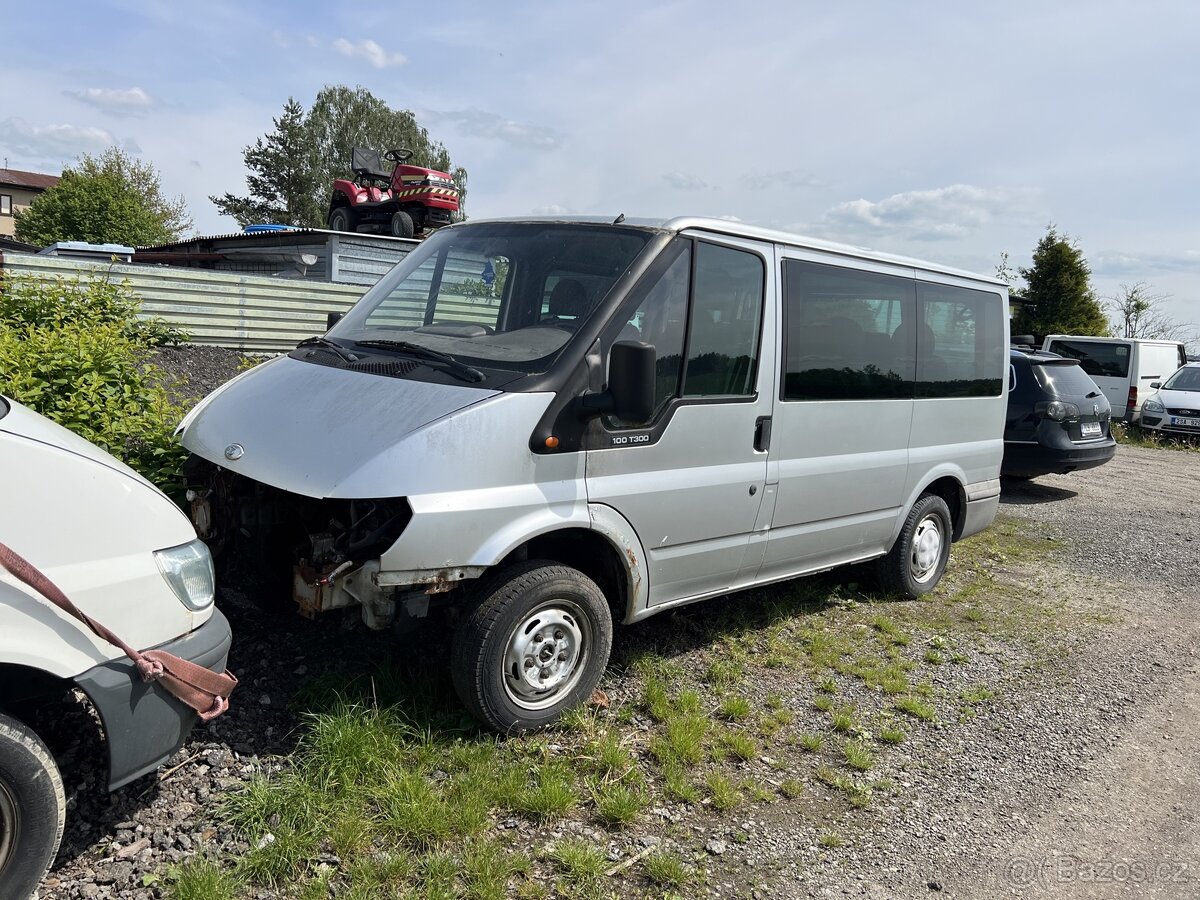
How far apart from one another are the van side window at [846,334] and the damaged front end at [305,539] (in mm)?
2335

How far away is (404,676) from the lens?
158 inches

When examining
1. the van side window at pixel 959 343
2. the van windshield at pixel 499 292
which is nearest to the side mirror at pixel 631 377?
the van windshield at pixel 499 292

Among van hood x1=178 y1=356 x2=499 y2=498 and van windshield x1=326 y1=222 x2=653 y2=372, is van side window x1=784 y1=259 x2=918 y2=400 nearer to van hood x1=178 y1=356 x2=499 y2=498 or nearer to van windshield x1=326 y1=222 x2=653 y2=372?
van windshield x1=326 y1=222 x2=653 y2=372

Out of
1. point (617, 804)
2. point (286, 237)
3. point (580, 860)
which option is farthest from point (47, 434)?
point (286, 237)

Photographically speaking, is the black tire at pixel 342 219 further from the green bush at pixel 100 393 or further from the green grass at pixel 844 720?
the green grass at pixel 844 720

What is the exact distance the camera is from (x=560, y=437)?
362cm

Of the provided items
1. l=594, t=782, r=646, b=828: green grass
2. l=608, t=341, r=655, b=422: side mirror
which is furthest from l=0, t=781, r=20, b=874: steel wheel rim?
l=608, t=341, r=655, b=422: side mirror

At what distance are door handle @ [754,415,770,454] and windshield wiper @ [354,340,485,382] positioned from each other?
1.58 meters

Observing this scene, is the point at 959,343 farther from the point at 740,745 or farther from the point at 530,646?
the point at 530,646

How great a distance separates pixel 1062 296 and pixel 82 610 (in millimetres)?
27501

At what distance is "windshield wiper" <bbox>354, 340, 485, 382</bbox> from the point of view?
11.9 ft

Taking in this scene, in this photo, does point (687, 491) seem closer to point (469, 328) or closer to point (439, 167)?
point (469, 328)

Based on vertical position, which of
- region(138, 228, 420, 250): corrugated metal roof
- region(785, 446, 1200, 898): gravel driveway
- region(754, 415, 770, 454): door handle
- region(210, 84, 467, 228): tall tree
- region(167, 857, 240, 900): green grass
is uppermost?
region(210, 84, 467, 228): tall tree

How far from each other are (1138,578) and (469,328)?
6331 mm
